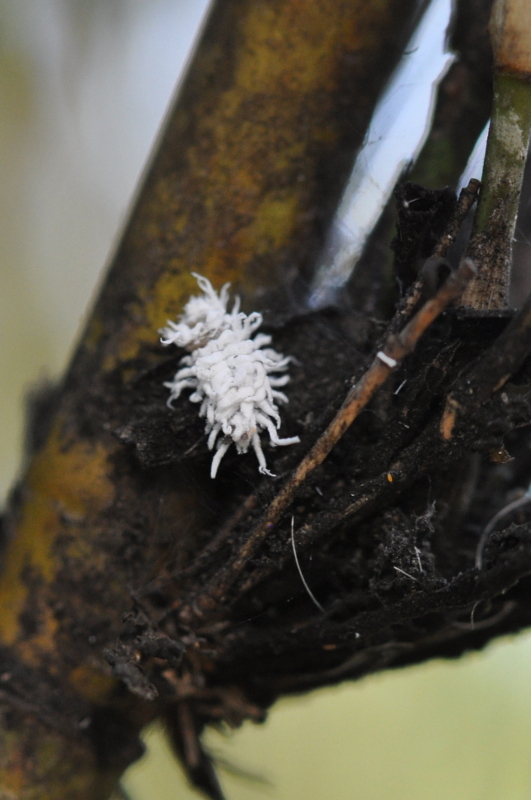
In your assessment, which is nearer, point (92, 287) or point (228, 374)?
point (228, 374)

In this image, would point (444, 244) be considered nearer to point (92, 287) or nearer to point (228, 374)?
point (228, 374)

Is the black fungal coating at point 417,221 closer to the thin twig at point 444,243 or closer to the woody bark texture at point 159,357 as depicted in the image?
the thin twig at point 444,243

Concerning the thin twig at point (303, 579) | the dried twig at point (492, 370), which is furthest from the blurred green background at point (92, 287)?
the dried twig at point (492, 370)

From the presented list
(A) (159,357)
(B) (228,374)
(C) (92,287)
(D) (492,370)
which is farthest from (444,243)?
(C) (92,287)

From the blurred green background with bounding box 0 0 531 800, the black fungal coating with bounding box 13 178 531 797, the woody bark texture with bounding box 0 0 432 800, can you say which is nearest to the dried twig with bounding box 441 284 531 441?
the black fungal coating with bounding box 13 178 531 797

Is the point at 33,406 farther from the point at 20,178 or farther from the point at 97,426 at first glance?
the point at 20,178

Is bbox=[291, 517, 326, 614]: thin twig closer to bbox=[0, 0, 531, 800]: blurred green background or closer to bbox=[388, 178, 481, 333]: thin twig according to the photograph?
bbox=[388, 178, 481, 333]: thin twig
